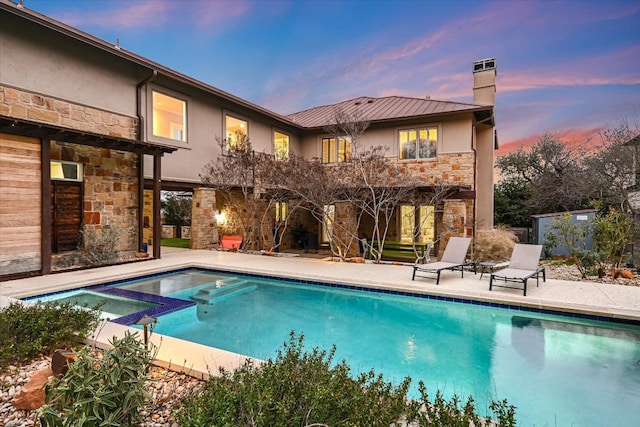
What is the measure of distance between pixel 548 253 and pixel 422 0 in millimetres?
16170

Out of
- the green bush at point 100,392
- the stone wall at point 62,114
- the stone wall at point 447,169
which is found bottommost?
the green bush at point 100,392

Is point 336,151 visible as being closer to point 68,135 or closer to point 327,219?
point 327,219

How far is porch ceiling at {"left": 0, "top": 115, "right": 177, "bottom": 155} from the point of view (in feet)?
25.3

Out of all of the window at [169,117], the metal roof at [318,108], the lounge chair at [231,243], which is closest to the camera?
the metal roof at [318,108]

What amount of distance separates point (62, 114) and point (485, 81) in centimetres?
1630

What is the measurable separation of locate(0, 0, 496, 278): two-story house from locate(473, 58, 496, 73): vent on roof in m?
0.10

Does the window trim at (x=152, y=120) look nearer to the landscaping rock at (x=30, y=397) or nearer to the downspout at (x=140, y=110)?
the downspout at (x=140, y=110)

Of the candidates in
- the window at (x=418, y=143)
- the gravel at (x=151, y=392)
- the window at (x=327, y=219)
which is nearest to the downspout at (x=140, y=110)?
the window at (x=327, y=219)

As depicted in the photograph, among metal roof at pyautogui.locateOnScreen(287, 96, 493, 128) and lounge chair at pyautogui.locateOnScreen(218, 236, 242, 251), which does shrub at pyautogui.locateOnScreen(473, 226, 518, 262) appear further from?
lounge chair at pyautogui.locateOnScreen(218, 236, 242, 251)

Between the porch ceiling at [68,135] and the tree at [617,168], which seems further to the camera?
the tree at [617,168]

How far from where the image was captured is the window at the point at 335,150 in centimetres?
1678

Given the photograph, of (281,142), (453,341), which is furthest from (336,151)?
(453,341)

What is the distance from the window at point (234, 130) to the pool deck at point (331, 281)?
5622 millimetres

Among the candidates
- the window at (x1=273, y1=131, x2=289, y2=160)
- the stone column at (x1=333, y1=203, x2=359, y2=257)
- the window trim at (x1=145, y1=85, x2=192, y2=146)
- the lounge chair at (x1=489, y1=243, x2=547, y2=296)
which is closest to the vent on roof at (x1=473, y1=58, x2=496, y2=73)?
the stone column at (x1=333, y1=203, x2=359, y2=257)
